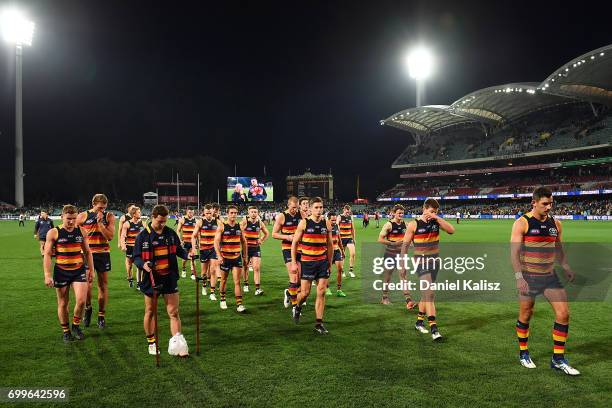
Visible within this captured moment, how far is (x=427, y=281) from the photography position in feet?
22.8

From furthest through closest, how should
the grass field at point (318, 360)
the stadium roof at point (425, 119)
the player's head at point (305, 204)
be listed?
the stadium roof at point (425, 119), the player's head at point (305, 204), the grass field at point (318, 360)

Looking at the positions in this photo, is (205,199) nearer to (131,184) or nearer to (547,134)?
(131,184)

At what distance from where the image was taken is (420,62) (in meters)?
66.6

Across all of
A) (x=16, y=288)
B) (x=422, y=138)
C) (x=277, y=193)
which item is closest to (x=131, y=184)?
(x=277, y=193)

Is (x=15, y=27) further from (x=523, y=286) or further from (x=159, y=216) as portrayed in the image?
(x=523, y=286)

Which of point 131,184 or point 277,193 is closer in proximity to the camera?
point 131,184

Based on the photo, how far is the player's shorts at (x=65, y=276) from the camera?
6.89m

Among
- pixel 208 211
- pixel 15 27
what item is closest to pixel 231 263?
pixel 208 211

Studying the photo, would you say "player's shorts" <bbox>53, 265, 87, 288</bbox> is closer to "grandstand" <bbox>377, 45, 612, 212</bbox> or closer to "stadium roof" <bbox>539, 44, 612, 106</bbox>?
"stadium roof" <bbox>539, 44, 612, 106</bbox>

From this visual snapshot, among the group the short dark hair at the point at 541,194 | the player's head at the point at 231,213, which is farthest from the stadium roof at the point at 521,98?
the short dark hair at the point at 541,194

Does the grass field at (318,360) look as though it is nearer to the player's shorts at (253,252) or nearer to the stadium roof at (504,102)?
the player's shorts at (253,252)

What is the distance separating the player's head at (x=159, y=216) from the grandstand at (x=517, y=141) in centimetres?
5631

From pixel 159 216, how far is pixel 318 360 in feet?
9.27

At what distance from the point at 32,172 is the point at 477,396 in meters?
111
